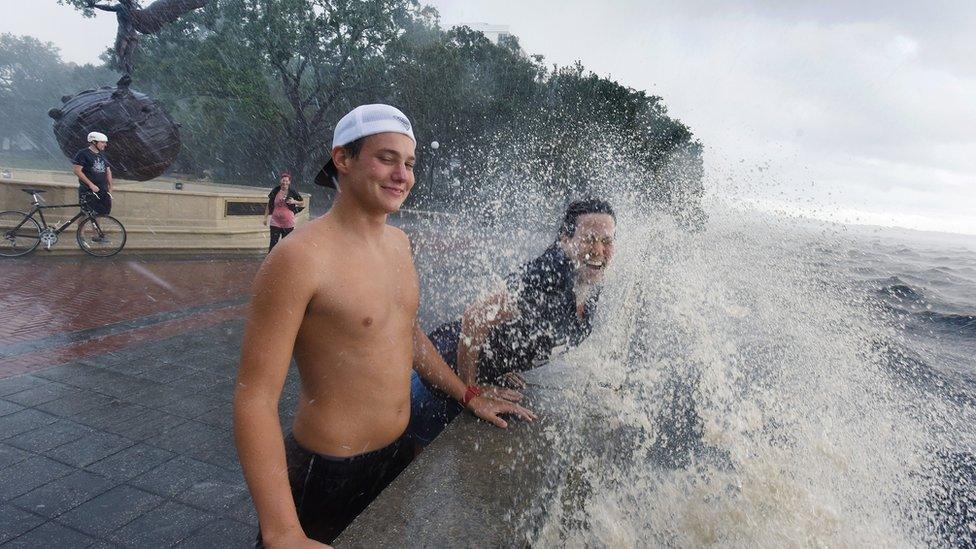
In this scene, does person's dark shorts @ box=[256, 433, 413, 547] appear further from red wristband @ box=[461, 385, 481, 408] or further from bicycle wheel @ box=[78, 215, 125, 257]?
bicycle wheel @ box=[78, 215, 125, 257]

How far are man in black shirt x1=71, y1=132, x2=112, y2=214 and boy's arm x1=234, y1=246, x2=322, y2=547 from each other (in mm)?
9617

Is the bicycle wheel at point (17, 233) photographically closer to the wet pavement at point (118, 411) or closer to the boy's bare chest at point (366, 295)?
the wet pavement at point (118, 411)

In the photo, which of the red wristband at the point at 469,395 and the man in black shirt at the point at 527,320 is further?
the man in black shirt at the point at 527,320

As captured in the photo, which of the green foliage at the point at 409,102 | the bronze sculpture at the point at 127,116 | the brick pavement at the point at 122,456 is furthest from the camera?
the green foliage at the point at 409,102

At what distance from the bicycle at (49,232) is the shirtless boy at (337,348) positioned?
9.54m

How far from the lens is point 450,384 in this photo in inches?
80.8

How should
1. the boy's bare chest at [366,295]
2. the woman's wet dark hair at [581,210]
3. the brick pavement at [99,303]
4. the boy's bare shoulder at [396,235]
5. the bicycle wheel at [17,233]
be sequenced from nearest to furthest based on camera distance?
1. the boy's bare chest at [366,295]
2. the boy's bare shoulder at [396,235]
3. the woman's wet dark hair at [581,210]
4. the brick pavement at [99,303]
5. the bicycle wheel at [17,233]

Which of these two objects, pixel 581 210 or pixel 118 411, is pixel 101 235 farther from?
pixel 581 210

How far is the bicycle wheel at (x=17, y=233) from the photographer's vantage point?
8398 millimetres

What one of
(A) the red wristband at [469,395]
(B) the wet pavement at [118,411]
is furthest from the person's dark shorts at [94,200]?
(A) the red wristband at [469,395]

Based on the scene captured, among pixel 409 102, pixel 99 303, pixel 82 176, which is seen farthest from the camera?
pixel 409 102

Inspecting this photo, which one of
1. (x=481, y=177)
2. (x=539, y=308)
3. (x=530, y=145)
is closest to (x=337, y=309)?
(x=539, y=308)

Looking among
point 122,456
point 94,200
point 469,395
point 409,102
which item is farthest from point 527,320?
point 409,102

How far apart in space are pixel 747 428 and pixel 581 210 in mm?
1579
